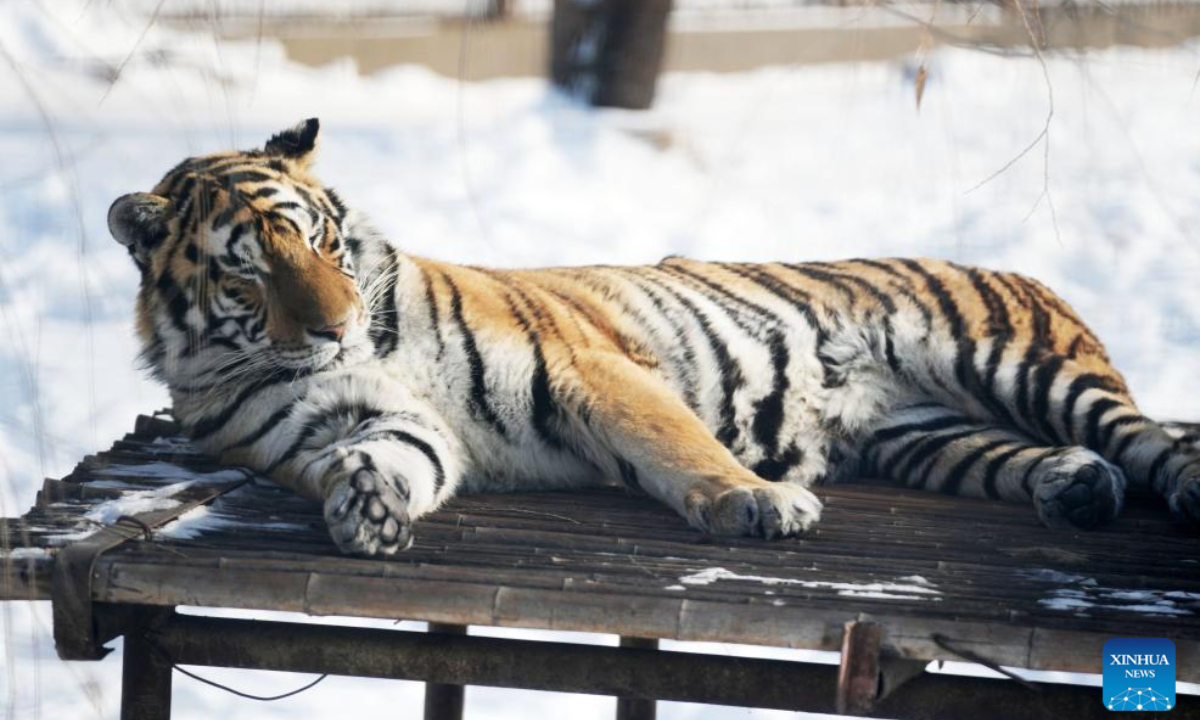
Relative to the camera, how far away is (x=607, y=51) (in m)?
0.77

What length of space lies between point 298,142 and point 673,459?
0.89 m

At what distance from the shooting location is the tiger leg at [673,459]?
1.88m

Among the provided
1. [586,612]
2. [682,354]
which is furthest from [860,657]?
[682,354]

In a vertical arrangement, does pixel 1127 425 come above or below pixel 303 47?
below

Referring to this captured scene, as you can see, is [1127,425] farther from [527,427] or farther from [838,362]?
[527,427]

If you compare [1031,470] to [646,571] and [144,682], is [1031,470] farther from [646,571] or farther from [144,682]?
[144,682]

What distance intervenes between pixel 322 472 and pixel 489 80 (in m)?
1.22

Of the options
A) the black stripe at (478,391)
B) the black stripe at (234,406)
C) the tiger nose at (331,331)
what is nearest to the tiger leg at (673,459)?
the black stripe at (478,391)

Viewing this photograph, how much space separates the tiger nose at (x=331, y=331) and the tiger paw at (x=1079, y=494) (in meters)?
1.10

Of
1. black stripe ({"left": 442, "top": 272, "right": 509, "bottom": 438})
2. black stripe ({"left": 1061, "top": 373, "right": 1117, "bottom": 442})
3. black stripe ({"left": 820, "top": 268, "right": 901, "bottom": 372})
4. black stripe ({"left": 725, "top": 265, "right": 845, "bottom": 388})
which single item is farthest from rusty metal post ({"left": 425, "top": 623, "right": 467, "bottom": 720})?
black stripe ({"left": 1061, "top": 373, "right": 1117, "bottom": 442})

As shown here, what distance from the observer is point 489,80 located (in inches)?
34.2

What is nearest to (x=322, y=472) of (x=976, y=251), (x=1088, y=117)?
(x=976, y=251)

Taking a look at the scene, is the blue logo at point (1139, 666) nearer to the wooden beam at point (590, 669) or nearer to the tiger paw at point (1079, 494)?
the wooden beam at point (590, 669)

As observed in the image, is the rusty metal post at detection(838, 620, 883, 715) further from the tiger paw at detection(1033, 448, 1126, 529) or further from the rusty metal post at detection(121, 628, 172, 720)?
the rusty metal post at detection(121, 628, 172, 720)
